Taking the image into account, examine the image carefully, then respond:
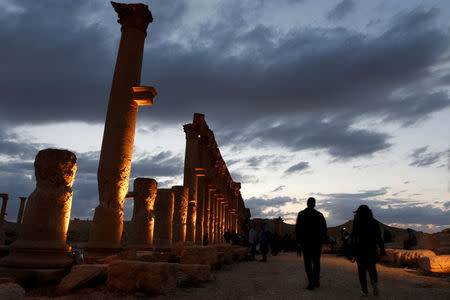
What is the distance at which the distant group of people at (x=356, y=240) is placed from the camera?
19.6ft

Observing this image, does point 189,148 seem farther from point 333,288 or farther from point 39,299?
point 39,299

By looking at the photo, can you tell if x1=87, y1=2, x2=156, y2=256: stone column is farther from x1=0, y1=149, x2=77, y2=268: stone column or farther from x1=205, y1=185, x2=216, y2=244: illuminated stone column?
x1=205, y1=185, x2=216, y2=244: illuminated stone column

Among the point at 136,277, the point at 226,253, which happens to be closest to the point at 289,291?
the point at 136,277

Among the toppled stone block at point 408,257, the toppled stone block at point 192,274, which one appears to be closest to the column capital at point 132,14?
the toppled stone block at point 192,274

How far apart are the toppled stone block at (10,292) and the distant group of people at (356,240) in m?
4.65

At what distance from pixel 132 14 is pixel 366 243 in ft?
28.5

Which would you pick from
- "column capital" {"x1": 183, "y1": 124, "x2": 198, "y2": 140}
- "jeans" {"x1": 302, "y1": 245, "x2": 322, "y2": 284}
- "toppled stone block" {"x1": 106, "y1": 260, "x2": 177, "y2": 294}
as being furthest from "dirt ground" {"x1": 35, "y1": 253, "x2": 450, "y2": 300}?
"column capital" {"x1": 183, "y1": 124, "x2": 198, "y2": 140}

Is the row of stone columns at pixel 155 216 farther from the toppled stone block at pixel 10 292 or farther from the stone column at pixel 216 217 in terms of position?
the stone column at pixel 216 217

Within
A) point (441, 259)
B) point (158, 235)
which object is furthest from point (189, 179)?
point (441, 259)

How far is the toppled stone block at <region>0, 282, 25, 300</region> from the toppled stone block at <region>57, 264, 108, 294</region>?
69.5 inches

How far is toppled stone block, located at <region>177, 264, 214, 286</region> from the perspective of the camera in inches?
263

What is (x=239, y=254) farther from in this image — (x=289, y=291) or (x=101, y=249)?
(x=289, y=291)

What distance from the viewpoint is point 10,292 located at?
347cm

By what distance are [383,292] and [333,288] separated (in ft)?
2.92
